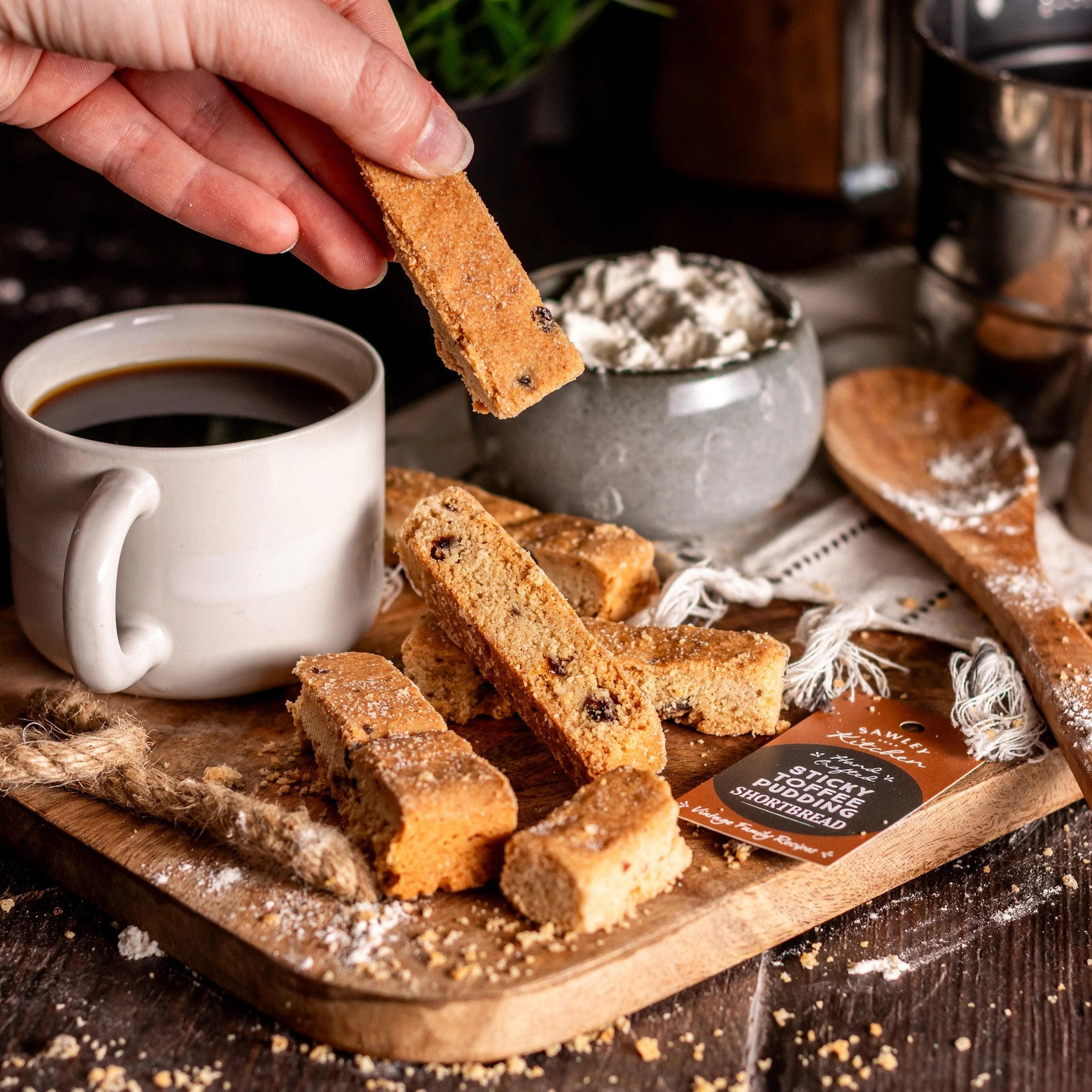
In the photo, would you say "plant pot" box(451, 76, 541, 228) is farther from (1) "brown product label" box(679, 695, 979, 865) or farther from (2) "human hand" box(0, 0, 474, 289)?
(1) "brown product label" box(679, 695, 979, 865)

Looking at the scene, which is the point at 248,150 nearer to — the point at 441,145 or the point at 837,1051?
the point at 441,145

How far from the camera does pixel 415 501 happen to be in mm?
1293

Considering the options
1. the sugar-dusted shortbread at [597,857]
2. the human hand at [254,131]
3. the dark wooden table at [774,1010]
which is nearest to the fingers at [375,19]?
the human hand at [254,131]

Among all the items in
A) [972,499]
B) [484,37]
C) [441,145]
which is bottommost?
[972,499]

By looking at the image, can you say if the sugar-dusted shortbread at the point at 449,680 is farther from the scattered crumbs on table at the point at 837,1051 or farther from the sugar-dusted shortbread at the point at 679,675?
the scattered crumbs on table at the point at 837,1051

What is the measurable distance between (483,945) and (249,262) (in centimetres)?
119

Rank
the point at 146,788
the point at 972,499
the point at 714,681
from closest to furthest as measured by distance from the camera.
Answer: the point at 146,788 < the point at 714,681 < the point at 972,499

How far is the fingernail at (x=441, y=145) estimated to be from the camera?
1017 millimetres

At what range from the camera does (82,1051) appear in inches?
33.2

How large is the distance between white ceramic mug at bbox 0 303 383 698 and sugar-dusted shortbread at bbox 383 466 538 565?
0.12 metres

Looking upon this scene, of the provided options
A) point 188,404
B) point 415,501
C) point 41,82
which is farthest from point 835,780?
point 41,82

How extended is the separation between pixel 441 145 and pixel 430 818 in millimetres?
527

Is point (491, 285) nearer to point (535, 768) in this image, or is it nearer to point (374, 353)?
point (374, 353)

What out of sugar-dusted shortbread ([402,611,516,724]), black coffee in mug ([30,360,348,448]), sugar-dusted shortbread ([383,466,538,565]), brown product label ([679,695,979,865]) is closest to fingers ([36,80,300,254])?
black coffee in mug ([30,360,348,448])
